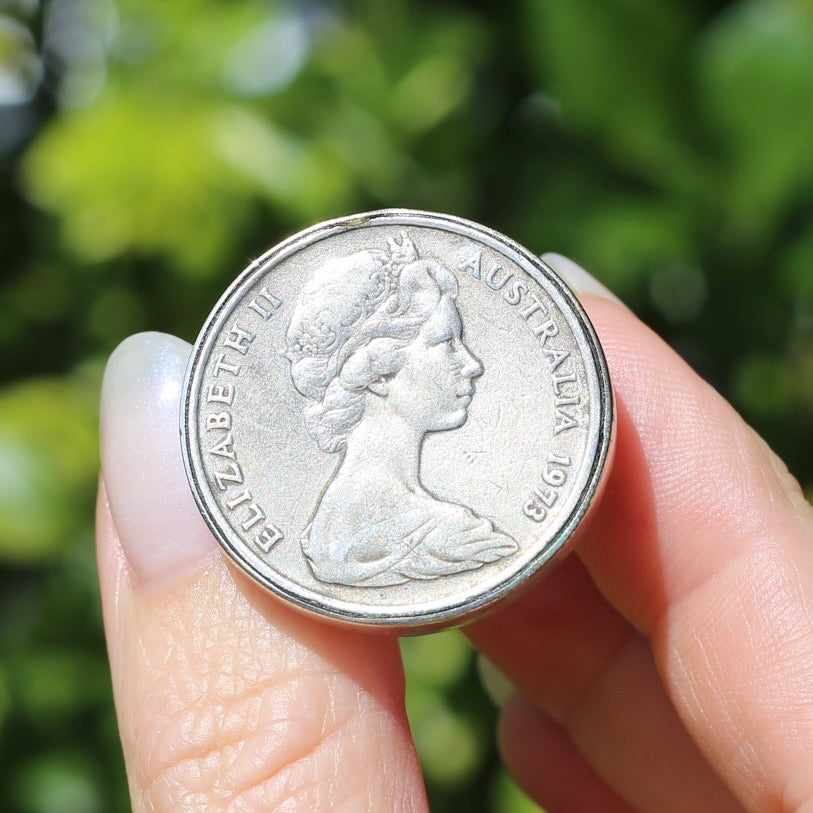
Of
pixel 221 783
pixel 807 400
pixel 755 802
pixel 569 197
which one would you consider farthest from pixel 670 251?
pixel 221 783

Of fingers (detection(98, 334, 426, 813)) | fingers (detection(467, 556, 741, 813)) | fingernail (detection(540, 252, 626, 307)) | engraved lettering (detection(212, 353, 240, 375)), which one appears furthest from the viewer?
fingers (detection(467, 556, 741, 813))

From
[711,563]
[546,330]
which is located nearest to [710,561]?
[711,563]

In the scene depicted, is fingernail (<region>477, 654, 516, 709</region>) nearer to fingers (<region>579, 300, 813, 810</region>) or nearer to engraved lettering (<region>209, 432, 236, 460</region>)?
fingers (<region>579, 300, 813, 810</region>)

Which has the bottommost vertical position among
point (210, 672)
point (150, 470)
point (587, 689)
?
point (587, 689)

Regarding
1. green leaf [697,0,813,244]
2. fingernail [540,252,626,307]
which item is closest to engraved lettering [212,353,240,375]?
fingernail [540,252,626,307]

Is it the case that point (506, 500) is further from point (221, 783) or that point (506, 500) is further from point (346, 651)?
point (221, 783)

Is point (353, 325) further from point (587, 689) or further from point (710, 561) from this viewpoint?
point (587, 689)

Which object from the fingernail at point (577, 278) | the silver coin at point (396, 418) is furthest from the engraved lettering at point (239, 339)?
the fingernail at point (577, 278)
